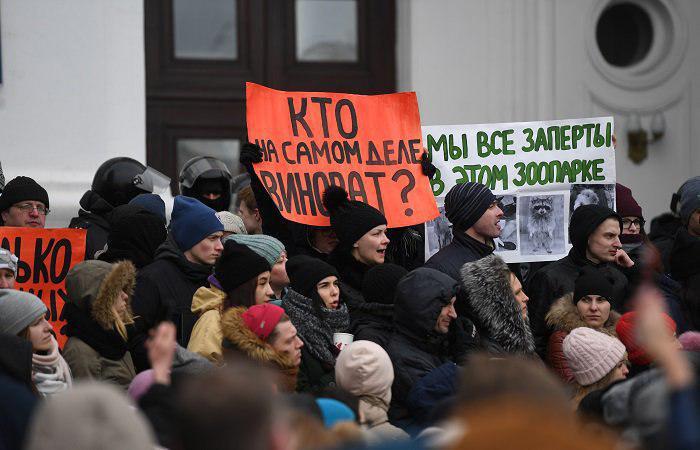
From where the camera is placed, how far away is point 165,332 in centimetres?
514

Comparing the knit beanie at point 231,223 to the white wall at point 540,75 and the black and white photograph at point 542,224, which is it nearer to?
the black and white photograph at point 542,224

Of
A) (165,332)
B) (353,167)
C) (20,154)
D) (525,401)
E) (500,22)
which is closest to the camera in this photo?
(525,401)

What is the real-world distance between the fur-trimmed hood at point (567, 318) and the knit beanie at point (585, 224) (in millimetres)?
572

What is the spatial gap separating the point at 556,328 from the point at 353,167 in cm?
175

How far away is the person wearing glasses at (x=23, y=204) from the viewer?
26.7 ft

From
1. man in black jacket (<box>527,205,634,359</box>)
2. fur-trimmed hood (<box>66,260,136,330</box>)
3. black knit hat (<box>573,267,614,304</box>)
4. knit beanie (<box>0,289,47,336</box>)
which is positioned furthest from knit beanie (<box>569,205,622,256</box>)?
knit beanie (<box>0,289,47,336</box>)

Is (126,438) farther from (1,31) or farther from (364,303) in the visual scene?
(1,31)

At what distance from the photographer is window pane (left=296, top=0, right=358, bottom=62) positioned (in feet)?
43.3

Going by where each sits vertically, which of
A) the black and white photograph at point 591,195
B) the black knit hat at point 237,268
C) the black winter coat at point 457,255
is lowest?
the black winter coat at point 457,255

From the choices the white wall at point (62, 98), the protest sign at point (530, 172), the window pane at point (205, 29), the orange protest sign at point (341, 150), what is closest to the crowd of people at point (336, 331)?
the orange protest sign at point (341, 150)

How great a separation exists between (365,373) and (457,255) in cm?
181

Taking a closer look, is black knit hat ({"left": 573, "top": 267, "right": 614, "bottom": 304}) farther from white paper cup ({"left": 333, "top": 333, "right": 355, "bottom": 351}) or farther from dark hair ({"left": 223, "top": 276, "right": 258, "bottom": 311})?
dark hair ({"left": 223, "top": 276, "right": 258, "bottom": 311})

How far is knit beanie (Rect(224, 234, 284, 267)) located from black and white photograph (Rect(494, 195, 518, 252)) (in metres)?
1.95

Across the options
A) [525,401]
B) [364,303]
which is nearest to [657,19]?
[364,303]
